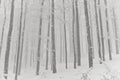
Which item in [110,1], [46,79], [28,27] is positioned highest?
[110,1]

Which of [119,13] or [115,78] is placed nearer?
[115,78]

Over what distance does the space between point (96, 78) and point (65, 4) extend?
14.7 m

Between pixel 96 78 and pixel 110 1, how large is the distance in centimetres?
2109

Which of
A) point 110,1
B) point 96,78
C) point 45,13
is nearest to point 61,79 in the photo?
point 96,78

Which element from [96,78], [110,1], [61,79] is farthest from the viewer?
[110,1]

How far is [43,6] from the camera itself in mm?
19922

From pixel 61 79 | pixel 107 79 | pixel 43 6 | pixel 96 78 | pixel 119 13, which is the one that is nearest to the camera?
pixel 107 79

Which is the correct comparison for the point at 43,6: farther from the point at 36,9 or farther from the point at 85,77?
the point at 85,77

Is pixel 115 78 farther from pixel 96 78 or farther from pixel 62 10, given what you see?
pixel 62 10

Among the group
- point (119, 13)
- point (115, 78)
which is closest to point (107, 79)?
point (115, 78)

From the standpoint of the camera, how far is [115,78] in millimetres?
7742

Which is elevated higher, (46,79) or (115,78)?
(115,78)

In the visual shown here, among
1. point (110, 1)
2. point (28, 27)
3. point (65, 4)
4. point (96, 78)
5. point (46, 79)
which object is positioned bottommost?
point (46, 79)

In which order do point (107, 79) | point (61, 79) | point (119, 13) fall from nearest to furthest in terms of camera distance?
point (107, 79), point (61, 79), point (119, 13)
